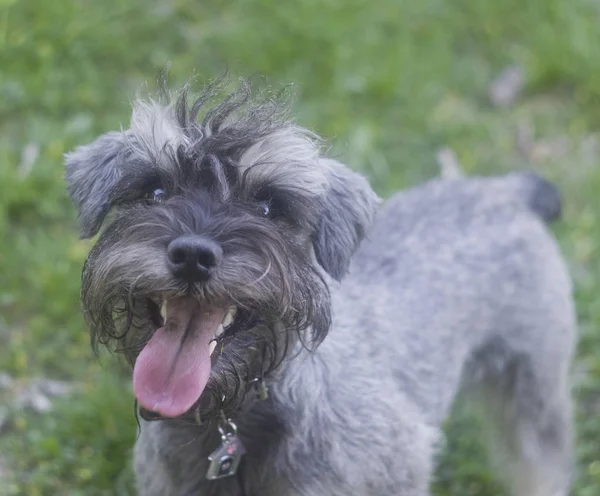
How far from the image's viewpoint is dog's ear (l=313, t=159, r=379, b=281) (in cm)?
376

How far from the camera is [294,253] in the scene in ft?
11.8

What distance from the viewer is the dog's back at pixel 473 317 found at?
4340 mm

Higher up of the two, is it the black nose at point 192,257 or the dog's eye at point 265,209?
the dog's eye at point 265,209

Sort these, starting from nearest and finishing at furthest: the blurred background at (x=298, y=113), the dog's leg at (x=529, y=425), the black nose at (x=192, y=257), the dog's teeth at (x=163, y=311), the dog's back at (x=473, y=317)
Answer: the black nose at (x=192, y=257) < the dog's teeth at (x=163, y=311) < the dog's back at (x=473, y=317) < the dog's leg at (x=529, y=425) < the blurred background at (x=298, y=113)

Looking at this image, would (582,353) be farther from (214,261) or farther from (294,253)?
(214,261)

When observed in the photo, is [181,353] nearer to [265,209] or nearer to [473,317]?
[265,209]

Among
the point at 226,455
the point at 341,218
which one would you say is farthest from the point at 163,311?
the point at 341,218

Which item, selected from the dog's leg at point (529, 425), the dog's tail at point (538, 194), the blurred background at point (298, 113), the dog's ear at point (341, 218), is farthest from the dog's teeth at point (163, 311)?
the dog's tail at point (538, 194)

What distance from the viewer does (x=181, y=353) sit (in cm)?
347

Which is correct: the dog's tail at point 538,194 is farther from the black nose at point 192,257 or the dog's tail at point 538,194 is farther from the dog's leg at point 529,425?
the black nose at point 192,257

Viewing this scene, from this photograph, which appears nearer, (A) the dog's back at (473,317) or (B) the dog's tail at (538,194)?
(A) the dog's back at (473,317)

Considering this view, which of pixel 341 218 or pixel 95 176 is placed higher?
pixel 95 176

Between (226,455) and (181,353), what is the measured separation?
20.2 inches

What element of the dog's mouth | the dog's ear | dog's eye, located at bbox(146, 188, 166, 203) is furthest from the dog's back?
dog's eye, located at bbox(146, 188, 166, 203)
